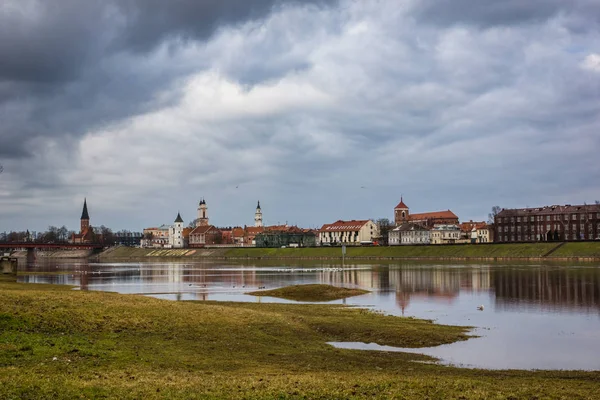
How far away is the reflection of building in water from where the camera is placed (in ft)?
166

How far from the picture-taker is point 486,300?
55.7 meters

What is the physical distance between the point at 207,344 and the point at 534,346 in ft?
52.2

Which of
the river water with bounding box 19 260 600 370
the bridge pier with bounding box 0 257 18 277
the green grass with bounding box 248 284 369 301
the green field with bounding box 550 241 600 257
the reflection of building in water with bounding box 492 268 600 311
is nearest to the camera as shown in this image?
the river water with bounding box 19 260 600 370

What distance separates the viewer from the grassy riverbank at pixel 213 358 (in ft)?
56.7

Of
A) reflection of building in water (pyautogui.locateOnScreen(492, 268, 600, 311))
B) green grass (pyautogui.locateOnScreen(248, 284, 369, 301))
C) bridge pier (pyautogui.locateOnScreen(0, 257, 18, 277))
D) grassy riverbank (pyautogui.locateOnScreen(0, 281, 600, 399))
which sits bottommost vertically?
reflection of building in water (pyautogui.locateOnScreen(492, 268, 600, 311))

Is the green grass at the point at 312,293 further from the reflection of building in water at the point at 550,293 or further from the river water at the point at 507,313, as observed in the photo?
the reflection of building in water at the point at 550,293

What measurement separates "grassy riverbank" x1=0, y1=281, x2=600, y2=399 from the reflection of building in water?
1767 cm

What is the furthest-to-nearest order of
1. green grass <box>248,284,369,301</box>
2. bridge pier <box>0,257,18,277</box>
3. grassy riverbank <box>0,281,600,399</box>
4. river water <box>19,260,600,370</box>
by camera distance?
bridge pier <box>0,257,18,277</box>
green grass <box>248,284,369,301</box>
river water <box>19,260,600,370</box>
grassy riverbank <box>0,281,600,399</box>

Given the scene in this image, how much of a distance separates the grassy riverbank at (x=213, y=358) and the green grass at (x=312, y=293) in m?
20.2

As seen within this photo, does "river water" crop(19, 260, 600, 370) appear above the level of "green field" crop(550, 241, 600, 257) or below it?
below

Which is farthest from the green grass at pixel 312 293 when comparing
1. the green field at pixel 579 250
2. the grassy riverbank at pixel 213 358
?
the green field at pixel 579 250

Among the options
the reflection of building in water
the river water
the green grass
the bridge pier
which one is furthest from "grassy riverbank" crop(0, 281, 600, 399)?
the bridge pier

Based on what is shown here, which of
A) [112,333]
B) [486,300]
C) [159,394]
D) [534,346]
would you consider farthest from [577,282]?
[159,394]

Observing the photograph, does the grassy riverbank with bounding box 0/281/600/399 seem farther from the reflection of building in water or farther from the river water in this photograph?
the reflection of building in water
